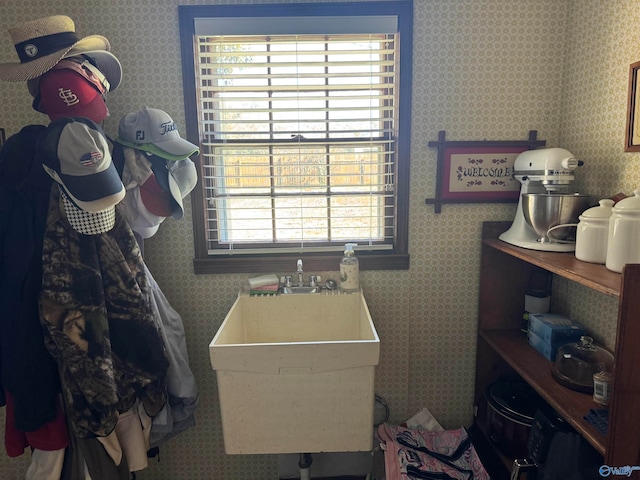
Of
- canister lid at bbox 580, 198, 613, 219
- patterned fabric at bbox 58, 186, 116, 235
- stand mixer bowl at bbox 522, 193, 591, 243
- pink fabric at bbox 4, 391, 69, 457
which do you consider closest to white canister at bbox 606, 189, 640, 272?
canister lid at bbox 580, 198, 613, 219

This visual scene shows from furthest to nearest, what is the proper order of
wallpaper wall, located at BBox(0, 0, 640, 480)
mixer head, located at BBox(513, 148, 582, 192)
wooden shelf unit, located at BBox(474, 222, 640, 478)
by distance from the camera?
1. wallpaper wall, located at BBox(0, 0, 640, 480)
2. mixer head, located at BBox(513, 148, 582, 192)
3. wooden shelf unit, located at BBox(474, 222, 640, 478)

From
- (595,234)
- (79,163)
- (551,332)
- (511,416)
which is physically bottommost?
(511,416)

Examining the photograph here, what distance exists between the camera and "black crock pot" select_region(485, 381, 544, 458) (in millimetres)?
1440

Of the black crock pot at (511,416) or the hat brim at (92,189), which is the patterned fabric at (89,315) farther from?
the black crock pot at (511,416)

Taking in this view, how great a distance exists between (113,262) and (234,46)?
101 centimetres

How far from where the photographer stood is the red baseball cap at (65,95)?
3.80 feet

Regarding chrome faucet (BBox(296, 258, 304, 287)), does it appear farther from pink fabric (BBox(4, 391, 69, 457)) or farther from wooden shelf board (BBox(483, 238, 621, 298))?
pink fabric (BBox(4, 391, 69, 457))

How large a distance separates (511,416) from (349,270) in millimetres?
803

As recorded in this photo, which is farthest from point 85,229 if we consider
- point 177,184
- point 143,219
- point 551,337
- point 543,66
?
point 543,66

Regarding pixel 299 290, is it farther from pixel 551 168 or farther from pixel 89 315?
pixel 551 168

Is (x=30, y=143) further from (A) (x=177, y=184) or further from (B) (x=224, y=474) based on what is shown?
(B) (x=224, y=474)

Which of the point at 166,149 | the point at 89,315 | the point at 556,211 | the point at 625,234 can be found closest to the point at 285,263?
the point at 166,149

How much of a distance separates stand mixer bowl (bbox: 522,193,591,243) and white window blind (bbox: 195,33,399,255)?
56 centimetres

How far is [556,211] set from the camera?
132cm
